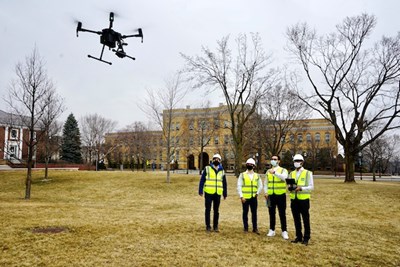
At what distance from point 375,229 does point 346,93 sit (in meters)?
20.0

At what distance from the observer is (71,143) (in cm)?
5631

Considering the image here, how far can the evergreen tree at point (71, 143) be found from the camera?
185ft

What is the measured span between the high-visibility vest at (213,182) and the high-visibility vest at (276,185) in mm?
1301

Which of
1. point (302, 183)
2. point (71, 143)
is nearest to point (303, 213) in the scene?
point (302, 183)

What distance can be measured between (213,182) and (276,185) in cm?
165

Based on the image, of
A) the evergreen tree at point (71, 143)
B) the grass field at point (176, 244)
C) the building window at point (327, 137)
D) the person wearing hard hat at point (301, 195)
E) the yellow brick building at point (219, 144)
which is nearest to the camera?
the grass field at point (176, 244)

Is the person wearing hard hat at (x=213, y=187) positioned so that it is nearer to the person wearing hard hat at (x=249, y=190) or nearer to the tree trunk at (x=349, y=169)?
the person wearing hard hat at (x=249, y=190)

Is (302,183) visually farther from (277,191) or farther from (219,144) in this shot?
(219,144)

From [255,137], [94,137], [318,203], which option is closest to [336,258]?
[318,203]

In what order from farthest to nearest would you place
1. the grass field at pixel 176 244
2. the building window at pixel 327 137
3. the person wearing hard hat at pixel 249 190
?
the building window at pixel 327 137 < the person wearing hard hat at pixel 249 190 < the grass field at pixel 176 244

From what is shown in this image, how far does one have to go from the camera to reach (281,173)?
7.45 m

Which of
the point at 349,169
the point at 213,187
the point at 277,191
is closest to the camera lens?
the point at 277,191

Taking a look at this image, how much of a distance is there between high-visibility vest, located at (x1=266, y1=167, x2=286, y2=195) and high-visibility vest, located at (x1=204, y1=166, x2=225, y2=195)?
130cm

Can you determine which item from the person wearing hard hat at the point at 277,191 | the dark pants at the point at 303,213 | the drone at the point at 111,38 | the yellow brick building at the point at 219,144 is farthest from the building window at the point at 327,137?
the drone at the point at 111,38
